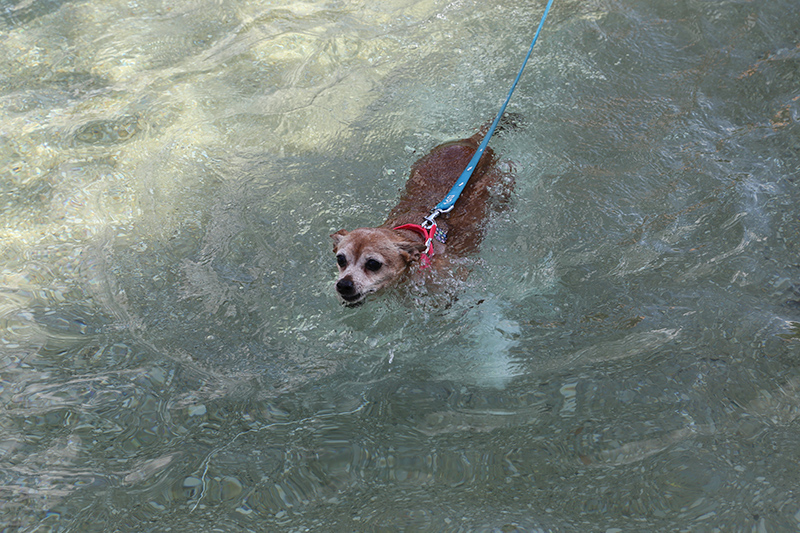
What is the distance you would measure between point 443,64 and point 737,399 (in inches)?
187

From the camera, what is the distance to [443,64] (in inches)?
251

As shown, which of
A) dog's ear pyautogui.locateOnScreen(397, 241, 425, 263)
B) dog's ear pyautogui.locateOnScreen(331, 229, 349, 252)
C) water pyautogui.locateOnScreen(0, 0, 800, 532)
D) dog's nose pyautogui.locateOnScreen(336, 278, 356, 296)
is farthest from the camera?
dog's ear pyautogui.locateOnScreen(331, 229, 349, 252)

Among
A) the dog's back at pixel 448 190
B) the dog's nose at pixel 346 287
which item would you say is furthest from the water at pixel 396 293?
the dog's nose at pixel 346 287

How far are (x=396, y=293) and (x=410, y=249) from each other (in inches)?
15.7

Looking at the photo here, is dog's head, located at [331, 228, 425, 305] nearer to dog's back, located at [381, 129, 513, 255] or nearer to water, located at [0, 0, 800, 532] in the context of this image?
water, located at [0, 0, 800, 532]

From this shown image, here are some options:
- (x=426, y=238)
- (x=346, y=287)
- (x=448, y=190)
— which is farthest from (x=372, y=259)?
(x=448, y=190)

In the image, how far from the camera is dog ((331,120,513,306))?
12.4 feet

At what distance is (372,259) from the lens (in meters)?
3.77

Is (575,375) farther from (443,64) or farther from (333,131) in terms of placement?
(443,64)

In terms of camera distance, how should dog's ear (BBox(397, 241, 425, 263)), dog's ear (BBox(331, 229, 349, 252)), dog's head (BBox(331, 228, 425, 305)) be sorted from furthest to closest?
dog's ear (BBox(331, 229, 349, 252)) < dog's ear (BBox(397, 241, 425, 263)) < dog's head (BBox(331, 228, 425, 305))

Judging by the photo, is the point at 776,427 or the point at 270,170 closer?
the point at 776,427

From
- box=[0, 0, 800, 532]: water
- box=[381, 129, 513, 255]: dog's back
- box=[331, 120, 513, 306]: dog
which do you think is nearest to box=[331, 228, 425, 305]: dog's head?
box=[331, 120, 513, 306]: dog

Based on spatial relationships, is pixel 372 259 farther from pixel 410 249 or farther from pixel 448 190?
pixel 448 190

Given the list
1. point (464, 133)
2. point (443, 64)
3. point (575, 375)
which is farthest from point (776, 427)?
point (443, 64)
